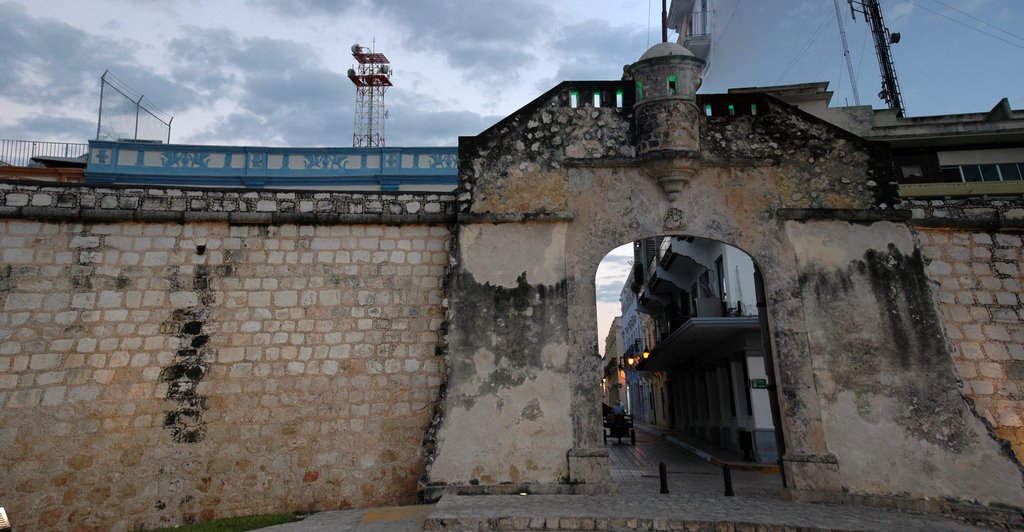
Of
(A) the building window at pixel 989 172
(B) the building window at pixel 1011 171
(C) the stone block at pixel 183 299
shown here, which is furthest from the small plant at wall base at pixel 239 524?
(B) the building window at pixel 1011 171

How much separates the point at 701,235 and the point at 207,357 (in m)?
7.61

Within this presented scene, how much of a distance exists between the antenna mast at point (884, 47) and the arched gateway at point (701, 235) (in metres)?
14.8

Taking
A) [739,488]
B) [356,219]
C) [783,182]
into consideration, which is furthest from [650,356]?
[356,219]

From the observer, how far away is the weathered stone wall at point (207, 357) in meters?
8.05

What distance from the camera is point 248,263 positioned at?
356 inches

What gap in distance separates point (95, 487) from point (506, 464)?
5569mm

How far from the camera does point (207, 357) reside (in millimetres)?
8578

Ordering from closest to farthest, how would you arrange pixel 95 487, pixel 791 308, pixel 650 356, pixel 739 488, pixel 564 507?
pixel 564 507 → pixel 95 487 → pixel 791 308 → pixel 739 488 → pixel 650 356

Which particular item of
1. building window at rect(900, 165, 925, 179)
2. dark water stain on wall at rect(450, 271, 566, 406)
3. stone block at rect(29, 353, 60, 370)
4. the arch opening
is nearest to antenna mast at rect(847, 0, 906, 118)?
building window at rect(900, 165, 925, 179)

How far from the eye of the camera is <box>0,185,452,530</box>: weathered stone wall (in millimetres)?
8055

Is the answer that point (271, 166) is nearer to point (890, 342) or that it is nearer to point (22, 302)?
point (22, 302)

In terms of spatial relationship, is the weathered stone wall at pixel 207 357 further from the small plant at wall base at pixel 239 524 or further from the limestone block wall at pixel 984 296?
the limestone block wall at pixel 984 296

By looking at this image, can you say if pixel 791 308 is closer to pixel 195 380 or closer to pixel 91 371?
pixel 195 380

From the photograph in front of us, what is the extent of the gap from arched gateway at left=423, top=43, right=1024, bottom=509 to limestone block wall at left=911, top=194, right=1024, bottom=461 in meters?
0.53
